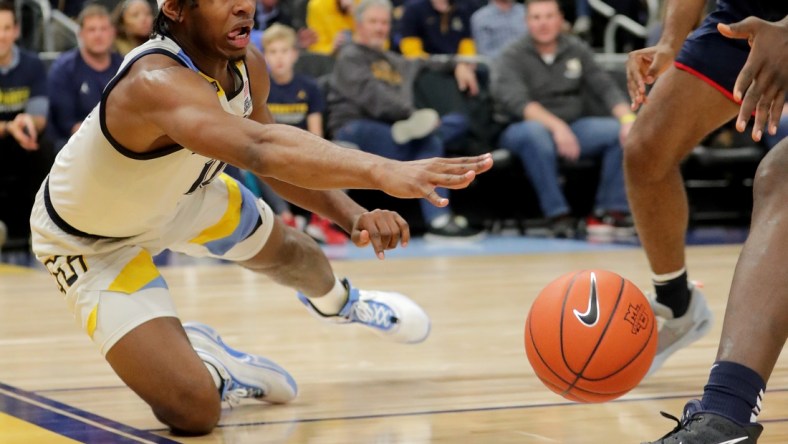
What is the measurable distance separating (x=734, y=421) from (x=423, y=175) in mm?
934

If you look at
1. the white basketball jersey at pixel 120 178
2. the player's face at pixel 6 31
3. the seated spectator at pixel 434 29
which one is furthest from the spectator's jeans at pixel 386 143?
the white basketball jersey at pixel 120 178

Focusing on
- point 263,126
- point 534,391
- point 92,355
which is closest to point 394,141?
point 92,355

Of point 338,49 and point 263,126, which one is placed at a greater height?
point 263,126

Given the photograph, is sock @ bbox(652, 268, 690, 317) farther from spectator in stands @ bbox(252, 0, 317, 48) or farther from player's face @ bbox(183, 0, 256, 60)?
spectator in stands @ bbox(252, 0, 317, 48)

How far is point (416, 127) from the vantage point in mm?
9781

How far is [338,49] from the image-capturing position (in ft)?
35.1

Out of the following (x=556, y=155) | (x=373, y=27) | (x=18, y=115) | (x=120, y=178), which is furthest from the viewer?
(x=556, y=155)

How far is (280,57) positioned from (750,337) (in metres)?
7.25

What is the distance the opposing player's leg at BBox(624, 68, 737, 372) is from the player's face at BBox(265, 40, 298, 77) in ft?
18.7

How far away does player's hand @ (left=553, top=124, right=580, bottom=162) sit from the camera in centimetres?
1005

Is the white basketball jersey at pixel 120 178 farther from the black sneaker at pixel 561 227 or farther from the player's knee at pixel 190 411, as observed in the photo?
the black sneaker at pixel 561 227

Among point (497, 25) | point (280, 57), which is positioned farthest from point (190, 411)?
point (497, 25)

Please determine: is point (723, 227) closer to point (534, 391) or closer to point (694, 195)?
point (694, 195)

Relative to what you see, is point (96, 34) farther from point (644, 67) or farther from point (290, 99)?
point (644, 67)
